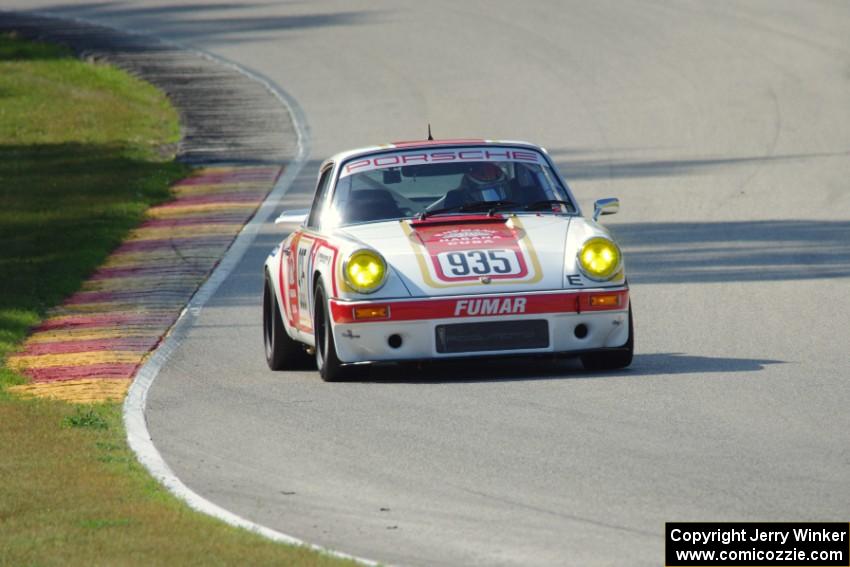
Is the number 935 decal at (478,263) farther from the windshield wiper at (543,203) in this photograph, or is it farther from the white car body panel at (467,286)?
the windshield wiper at (543,203)

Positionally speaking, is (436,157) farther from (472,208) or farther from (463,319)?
(463,319)

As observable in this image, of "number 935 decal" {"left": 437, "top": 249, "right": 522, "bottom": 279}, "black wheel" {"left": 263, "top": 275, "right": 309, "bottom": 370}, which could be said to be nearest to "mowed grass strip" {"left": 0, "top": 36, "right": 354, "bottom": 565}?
"black wheel" {"left": 263, "top": 275, "right": 309, "bottom": 370}

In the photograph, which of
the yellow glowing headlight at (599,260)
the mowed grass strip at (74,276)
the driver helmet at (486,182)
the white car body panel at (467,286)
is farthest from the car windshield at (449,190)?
the mowed grass strip at (74,276)

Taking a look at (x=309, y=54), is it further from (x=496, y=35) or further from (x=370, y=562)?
(x=370, y=562)

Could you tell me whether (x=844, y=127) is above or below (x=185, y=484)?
below

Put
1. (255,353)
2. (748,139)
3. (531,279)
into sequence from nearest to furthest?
(531,279) → (255,353) → (748,139)

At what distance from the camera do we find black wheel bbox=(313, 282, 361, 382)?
10.2m

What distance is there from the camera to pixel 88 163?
22266 mm

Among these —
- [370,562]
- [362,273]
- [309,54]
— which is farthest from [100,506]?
[309,54]

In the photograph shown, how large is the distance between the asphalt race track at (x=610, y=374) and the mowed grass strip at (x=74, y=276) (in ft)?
1.11

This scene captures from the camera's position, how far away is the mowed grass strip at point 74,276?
633 cm

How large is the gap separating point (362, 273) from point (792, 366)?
2451mm

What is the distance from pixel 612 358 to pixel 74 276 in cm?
658

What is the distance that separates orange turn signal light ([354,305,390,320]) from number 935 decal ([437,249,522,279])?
0.38 m
